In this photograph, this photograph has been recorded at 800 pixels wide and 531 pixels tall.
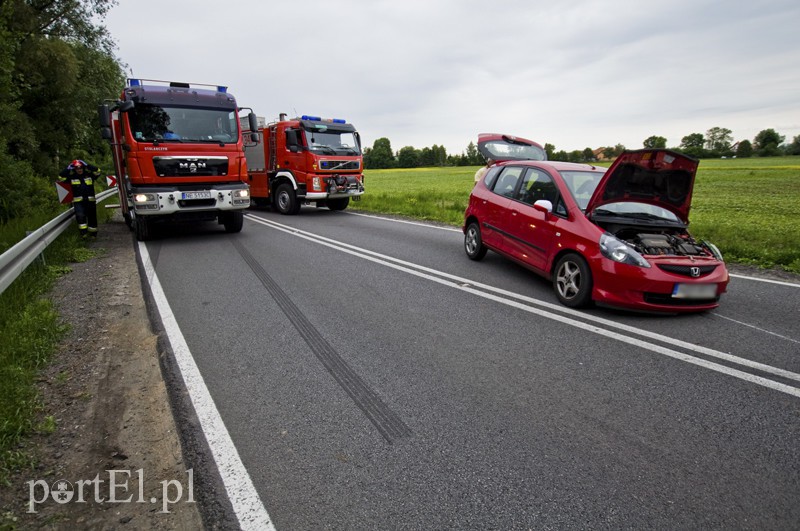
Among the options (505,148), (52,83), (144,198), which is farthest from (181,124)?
(52,83)

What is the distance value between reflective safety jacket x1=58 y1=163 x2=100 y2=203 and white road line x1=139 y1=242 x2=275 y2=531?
6853mm

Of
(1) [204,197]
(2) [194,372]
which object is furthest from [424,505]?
(1) [204,197]

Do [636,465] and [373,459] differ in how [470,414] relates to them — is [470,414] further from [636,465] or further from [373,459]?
[636,465]

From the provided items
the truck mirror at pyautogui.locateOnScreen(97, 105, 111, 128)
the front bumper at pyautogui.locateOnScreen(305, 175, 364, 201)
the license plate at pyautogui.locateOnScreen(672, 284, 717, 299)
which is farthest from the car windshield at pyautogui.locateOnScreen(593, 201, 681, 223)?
the front bumper at pyautogui.locateOnScreen(305, 175, 364, 201)

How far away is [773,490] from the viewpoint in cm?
232

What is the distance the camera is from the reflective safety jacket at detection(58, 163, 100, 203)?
942 cm

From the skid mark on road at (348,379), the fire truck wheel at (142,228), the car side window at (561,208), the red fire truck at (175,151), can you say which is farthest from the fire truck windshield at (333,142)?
the car side window at (561,208)

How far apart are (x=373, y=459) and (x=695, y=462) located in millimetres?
1836

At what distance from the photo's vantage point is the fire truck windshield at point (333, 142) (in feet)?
47.1

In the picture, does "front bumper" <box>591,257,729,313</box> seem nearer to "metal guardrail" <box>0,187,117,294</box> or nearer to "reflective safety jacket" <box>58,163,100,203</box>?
"metal guardrail" <box>0,187,117,294</box>

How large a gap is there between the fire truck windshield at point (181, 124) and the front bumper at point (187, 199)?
1.05 meters

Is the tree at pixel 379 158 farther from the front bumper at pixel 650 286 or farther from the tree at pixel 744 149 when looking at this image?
the front bumper at pixel 650 286

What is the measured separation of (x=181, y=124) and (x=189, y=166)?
0.96m

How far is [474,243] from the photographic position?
7637 millimetres
